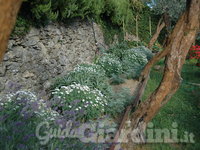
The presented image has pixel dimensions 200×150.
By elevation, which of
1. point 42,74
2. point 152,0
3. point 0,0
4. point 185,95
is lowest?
point 185,95

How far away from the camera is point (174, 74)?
3891 millimetres

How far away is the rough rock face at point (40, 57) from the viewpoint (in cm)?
441

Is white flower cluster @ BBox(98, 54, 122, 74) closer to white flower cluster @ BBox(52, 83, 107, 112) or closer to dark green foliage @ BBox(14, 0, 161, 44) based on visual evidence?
dark green foliage @ BBox(14, 0, 161, 44)

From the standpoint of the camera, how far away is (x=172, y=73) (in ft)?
12.7

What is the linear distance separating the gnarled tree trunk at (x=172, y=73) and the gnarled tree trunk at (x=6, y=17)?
315 cm

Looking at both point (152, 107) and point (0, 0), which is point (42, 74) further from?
point (0, 0)

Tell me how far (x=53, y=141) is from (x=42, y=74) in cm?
291

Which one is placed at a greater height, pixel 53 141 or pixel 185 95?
pixel 53 141

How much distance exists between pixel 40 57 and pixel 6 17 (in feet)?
14.4

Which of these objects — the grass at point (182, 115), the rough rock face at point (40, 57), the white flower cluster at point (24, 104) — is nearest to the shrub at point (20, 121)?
the white flower cluster at point (24, 104)

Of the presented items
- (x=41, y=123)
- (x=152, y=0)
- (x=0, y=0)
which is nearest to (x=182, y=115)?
(x=41, y=123)

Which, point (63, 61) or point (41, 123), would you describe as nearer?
point (41, 123)

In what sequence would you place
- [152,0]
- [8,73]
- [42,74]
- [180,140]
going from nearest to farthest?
[180,140], [8,73], [42,74], [152,0]

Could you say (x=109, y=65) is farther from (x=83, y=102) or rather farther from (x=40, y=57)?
(x=83, y=102)
